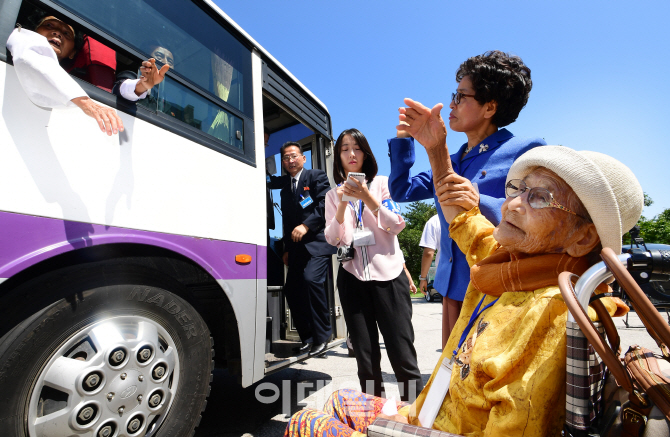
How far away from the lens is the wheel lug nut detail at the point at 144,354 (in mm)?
1694

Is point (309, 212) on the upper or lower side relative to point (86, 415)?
upper

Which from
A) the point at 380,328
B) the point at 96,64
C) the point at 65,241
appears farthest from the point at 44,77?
the point at 380,328

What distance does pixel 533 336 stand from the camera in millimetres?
915

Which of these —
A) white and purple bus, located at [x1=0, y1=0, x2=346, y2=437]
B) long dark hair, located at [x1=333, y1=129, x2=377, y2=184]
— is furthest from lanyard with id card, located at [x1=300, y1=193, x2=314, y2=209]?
white and purple bus, located at [x1=0, y1=0, x2=346, y2=437]

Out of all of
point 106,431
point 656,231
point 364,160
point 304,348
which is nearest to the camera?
point 106,431

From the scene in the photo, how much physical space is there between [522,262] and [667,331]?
15.4 inches

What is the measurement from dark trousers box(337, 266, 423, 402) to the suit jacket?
3.55 ft

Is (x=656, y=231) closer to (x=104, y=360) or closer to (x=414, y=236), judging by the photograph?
(x=414, y=236)

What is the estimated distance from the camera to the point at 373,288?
90.4 inches

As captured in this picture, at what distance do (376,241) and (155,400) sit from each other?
1510 millimetres

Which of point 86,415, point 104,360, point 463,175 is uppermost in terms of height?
point 463,175

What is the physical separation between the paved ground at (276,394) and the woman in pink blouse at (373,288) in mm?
918

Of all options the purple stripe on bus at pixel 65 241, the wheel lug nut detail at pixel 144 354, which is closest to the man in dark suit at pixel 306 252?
the purple stripe on bus at pixel 65 241

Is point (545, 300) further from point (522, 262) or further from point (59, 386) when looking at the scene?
point (59, 386)
